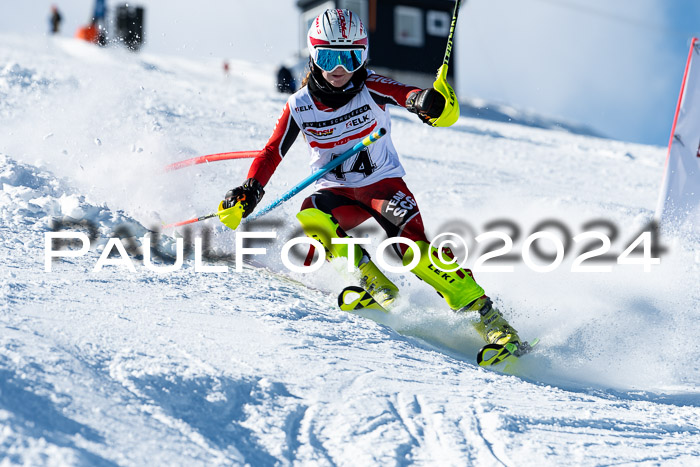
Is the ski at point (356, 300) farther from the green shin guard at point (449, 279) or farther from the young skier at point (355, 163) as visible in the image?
the green shin guard at point (449, 279)

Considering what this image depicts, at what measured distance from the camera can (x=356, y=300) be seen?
155 inches

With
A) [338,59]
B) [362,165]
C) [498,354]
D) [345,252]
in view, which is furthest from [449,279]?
[338,59]

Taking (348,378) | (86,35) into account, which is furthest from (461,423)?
(86,35)

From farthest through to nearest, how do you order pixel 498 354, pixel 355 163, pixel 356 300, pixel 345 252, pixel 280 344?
pixel 355 163, pixel 345 252, pixel 356 300, pixel 498 354, pixel 280 344

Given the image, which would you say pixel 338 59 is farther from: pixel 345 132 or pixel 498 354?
pixel 498 354

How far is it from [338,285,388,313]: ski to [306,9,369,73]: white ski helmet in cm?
119

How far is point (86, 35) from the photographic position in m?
25.7

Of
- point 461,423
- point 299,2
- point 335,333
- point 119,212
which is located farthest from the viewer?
point 299,2

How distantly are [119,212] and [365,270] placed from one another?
1623 millimetres

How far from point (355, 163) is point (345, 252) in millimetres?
527

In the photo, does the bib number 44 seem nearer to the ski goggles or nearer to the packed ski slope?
the ski goggles

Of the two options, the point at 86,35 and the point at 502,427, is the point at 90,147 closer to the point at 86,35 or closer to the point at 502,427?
the point at 502,427

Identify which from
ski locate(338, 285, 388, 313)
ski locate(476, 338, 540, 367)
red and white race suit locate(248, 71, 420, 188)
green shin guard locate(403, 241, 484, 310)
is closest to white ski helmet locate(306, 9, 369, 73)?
red and white race suit locate(248, 71, 420, 188)

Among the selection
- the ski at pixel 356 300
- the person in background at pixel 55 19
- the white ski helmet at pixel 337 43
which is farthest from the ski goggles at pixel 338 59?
the person in background at pixel 55 19
